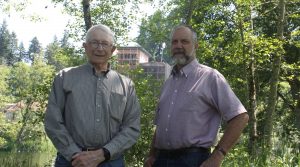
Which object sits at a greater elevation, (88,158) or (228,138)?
(228,138)

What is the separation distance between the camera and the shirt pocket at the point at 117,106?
2.94 m

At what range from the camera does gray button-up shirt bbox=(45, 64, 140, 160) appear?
2846 millimetres

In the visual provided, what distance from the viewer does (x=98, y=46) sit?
2969 mm

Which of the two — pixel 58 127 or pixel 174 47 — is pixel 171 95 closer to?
pixel 174 47

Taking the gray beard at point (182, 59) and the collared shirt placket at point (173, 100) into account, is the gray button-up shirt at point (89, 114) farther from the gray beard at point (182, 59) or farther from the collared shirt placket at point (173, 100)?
the gray beard at point (182, 59)

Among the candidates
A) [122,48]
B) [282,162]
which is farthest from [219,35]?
[282,162]

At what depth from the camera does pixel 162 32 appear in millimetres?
9508

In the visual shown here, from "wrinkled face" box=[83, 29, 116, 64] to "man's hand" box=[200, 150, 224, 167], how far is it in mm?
1067

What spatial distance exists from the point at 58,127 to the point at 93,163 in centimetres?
36

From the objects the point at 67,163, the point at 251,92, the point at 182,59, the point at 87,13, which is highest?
the point at 87,13

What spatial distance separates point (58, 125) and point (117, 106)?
45 centimetres

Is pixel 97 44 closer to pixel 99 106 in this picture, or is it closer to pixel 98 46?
pixel 98 46

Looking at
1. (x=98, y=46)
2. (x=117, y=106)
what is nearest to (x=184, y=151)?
(x=117, y=106)

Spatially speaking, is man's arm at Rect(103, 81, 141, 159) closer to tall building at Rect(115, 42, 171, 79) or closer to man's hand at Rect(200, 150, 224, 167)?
man's hand at Rect(200, 150, 224, 167)
